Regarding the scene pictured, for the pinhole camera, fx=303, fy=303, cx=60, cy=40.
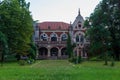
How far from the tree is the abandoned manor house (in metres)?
26.1

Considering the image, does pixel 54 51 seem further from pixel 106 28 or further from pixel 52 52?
pixel 106 28

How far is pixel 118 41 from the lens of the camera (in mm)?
56938

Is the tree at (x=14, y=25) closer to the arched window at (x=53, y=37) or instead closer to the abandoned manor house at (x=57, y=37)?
the abandoned manor house at (x=57, y=37)

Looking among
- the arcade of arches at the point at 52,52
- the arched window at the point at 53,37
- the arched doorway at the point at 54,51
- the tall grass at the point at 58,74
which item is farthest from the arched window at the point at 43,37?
the tall grass at the point at 58,74

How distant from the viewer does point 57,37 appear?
81.4 m

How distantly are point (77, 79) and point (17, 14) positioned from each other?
37.1 metres

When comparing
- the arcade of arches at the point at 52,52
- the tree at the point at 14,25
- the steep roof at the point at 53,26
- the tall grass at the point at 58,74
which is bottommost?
the tall grass at the point at 58,74

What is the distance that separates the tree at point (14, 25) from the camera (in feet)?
161

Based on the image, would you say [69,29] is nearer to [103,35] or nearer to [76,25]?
[76,25]

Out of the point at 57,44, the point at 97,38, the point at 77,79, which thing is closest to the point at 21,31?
the point at 97,38

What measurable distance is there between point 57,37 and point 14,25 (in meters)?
32.6

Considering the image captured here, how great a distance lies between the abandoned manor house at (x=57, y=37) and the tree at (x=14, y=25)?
26.1 metres

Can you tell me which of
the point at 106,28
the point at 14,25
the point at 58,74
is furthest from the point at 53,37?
the point at 58,74

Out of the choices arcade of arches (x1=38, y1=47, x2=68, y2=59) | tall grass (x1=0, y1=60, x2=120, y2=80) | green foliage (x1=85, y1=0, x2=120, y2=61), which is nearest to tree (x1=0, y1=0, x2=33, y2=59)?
green foliage (x1=85, y1=0, x2=120, y2=61)
